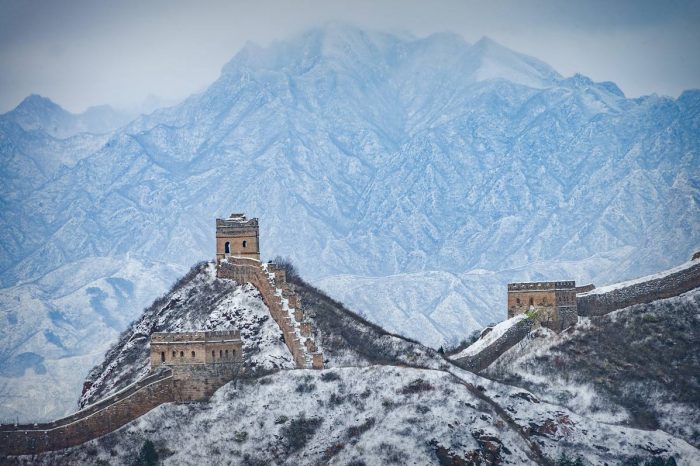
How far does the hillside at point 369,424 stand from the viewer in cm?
12838

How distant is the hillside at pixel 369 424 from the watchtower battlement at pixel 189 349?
291 cm

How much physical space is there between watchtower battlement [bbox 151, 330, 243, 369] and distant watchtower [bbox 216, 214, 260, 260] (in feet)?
87.1

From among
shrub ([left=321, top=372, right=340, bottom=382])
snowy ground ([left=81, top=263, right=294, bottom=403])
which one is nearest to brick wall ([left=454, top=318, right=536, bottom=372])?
shrub ([left=321, top=372, right=340, bottom=382])

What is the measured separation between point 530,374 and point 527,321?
10525 millimetres

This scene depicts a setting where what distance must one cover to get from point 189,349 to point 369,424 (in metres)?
17.3

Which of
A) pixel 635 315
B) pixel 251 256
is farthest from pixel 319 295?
pixel 635 315

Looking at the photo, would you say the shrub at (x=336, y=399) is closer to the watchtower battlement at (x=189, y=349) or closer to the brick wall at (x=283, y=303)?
the brick wall at (x=283, y=303)

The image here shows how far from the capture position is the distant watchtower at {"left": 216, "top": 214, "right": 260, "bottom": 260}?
6526 inches

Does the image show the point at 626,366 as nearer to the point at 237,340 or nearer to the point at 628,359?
the point at 628,359

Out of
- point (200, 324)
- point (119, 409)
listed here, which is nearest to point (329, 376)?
point (119, 409)

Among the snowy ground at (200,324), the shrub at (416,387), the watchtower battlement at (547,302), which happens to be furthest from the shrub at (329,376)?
the watchtower battlement at (547,302)

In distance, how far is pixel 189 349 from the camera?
138625 millimetres

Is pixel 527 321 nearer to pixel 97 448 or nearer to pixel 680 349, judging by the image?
pixel 680 349

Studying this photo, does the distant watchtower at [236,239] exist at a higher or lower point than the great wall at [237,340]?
higher
